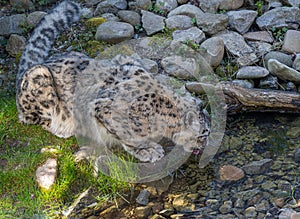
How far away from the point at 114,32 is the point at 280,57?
280 centimetres

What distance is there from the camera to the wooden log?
662cm

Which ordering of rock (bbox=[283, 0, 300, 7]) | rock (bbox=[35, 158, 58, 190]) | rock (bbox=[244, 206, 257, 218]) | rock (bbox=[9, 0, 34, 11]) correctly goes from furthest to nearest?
rock (bbox=[9, 0, 34, 11]) → rock (bbox=[283, 0, 300, 7]) → rock (bbox=[35, 158, 58, 190]) → rock (bbox=[244, 206, 257, 218])

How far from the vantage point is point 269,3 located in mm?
8578

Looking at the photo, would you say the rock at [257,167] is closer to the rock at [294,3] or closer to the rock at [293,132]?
the rock at [293,132]

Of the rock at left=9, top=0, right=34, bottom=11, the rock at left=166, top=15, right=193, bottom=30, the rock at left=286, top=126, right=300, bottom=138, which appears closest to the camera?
the rock at left=286, top=126, right=300, bottom=138

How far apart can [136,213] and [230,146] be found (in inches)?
69.9

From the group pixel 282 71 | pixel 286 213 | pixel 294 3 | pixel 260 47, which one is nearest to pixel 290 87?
pixel 282 71

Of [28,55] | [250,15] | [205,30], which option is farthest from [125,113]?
[250,15]

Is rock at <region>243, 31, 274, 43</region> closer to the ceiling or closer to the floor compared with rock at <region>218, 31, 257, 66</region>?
closer to the ceiling

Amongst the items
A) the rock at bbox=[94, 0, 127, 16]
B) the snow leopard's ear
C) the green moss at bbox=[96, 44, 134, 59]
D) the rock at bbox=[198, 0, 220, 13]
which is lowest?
the green moss at bbox=[96, 44, 134, 59]

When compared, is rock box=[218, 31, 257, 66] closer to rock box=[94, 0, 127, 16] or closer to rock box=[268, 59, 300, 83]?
rock box=[268, 59, 300, 83]

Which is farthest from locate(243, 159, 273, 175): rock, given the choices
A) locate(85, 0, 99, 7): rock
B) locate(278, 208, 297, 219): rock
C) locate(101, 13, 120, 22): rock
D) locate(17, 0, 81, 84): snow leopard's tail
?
locate(85, 0, 99, 7): rock

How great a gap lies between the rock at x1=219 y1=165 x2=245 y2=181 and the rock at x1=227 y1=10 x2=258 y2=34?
3.07m

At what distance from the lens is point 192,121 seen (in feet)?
19.5
